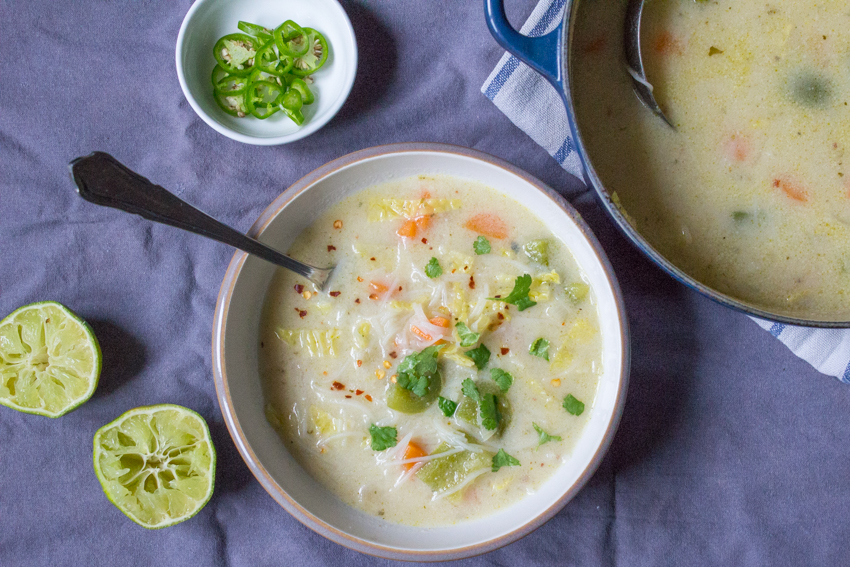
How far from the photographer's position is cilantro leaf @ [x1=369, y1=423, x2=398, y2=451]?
2.15 metres

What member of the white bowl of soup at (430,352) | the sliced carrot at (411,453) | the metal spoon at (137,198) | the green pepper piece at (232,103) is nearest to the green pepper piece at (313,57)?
the green pepper piece at (232,103)

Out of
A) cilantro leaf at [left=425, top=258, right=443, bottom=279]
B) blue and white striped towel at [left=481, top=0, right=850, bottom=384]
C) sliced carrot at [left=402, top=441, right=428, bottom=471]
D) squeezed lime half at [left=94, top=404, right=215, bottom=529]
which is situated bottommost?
squeezed lime half at [left=94, top=404, right=215, bottom=529]

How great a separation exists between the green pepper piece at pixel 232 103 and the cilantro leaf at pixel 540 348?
4.52 feet

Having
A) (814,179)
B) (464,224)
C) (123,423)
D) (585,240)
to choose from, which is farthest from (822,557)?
(123,423)

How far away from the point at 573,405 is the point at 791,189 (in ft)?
3.43

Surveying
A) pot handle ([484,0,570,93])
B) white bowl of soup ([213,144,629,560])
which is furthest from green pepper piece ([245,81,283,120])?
pot handle ([484,0,570,93])

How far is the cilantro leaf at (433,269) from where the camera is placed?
2.15 metres

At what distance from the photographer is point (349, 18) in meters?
2.31

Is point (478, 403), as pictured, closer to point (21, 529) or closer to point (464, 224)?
point (464, 224)

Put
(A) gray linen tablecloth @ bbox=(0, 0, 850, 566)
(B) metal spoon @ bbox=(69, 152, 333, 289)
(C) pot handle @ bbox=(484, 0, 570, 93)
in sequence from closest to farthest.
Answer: (B) metal spoon @ bbox=(69, 152, 333, 289)
(C) pot handle @ bbox=(484, 0, 570, 93)
(A) gray linen tablecloth @ bbox=(0, 0, 850, 566)

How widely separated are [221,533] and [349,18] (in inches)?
81.1

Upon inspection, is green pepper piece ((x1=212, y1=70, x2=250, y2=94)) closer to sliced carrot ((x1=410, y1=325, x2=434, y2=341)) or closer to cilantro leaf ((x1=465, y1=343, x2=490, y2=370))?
sliced carrot ((x1=410, y1=325, x2=434, y2=341))

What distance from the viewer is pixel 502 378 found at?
215 centimetres

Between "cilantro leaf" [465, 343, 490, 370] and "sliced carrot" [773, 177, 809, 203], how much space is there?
1136mm
